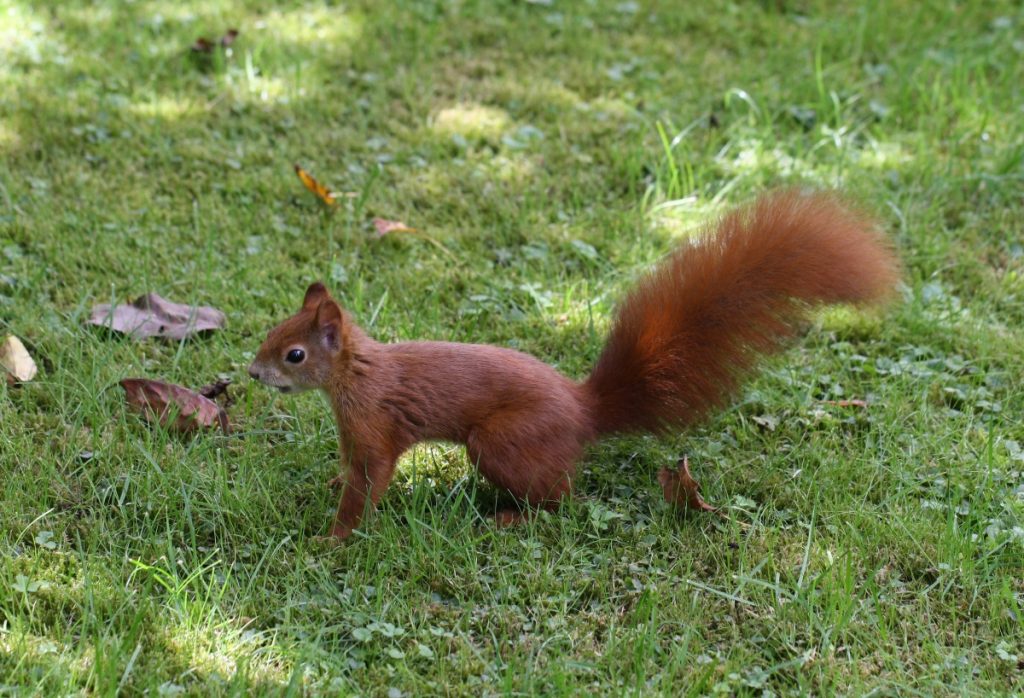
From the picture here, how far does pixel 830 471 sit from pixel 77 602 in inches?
64.6

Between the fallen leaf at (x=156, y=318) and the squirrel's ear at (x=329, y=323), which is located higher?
the squirrel's ear at (x=329, y=323)

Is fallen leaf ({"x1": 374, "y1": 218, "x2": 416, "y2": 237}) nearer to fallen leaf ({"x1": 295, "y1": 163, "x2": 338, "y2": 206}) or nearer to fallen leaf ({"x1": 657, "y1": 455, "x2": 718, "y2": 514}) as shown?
fallen leaf ({"x1": 295, "y1": 163, "x2": 338, "y2": 206})

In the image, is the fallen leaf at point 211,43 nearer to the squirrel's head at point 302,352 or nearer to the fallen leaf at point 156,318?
the fallen leaf at point 156,318

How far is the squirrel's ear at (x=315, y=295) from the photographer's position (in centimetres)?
245

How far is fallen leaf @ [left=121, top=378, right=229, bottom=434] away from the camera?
8.64 feet

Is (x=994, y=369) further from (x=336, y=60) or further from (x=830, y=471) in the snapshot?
(x=336, y=60)

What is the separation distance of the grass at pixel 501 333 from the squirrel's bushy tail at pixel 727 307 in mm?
232

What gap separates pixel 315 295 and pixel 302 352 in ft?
0.50

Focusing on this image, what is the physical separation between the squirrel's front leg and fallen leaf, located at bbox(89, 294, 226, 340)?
811mm

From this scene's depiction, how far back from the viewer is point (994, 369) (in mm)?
3010

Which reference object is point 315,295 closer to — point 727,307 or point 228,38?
point 727,307

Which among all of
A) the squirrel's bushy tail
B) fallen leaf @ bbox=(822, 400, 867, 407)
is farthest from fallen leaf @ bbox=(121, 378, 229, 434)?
fallen leaf @ bbox=(822, 400, 867, 407)

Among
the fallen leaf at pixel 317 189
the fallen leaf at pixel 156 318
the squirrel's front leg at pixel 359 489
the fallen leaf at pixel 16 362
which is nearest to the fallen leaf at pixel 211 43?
the fallen leaf at pixel 317 189

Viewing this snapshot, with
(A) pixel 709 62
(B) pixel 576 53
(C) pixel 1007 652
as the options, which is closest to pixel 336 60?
(B) pixel 576 53
